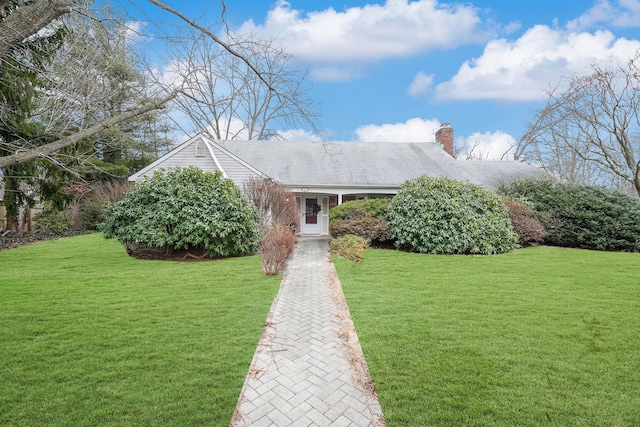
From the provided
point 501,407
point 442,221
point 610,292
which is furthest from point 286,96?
point 442,221

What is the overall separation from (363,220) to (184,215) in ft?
20.2

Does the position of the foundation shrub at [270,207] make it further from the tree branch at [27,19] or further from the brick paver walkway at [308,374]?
the tree branch at [27,19]

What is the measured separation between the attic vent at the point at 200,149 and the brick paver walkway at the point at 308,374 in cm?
902

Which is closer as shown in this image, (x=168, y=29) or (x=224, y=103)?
(x=168, y=29)

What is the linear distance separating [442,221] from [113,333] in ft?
31.3

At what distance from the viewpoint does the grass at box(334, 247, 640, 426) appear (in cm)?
266

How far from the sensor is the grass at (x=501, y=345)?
266cm

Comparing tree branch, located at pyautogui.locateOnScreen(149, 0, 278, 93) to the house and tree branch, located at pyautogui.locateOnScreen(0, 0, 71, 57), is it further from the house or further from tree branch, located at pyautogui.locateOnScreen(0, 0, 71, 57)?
the house

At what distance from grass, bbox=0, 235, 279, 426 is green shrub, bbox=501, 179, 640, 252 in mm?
11541

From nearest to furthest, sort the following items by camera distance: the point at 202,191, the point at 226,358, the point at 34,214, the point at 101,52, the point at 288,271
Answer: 1. the point at 226,358
2. the point at 101,52
3. the point at 288,271
4. the point at 202,191
5. the point at 34,214

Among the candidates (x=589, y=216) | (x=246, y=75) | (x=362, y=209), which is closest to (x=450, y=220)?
(x=362, y=209)

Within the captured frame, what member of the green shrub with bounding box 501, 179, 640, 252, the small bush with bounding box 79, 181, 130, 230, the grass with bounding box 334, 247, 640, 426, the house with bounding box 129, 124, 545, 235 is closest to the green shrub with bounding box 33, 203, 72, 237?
the small bush with bounding box 79, 181, 130, 230

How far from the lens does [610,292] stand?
238 inches

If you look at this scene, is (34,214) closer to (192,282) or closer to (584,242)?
(192,282)
